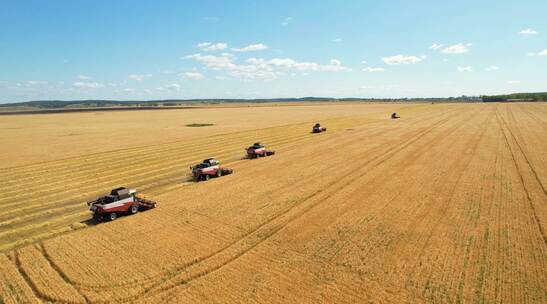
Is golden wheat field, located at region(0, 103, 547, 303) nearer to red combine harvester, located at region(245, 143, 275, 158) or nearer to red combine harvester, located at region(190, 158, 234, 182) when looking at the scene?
red combine harvester, located at region(190, 158, 234, 182)

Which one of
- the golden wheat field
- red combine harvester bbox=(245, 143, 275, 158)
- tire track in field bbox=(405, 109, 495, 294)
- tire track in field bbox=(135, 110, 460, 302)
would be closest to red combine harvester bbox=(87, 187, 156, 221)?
the golden wheat field

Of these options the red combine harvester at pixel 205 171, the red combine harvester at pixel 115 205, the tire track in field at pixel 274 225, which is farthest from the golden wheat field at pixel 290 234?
the red combine harvester at pixel 205 171

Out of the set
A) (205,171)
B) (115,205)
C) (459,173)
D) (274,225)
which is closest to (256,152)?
(205,171)

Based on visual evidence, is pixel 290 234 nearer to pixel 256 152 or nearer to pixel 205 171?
pixel 205 171

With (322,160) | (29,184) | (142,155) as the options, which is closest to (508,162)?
(322,160)

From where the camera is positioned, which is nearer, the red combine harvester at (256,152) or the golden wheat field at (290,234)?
the golden wheat field at (290,234)

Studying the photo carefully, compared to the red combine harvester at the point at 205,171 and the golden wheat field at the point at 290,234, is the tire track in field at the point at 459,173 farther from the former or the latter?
the red combine harvester at the point at 205,171

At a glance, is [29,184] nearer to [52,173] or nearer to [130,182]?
[52,173]
